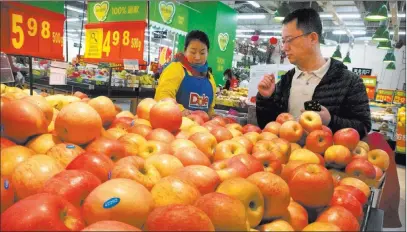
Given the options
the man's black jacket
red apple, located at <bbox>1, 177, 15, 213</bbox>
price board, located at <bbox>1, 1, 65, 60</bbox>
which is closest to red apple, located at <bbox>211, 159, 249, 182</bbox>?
red apple, located at <bbox>1, 177, 15, 213</bbox>

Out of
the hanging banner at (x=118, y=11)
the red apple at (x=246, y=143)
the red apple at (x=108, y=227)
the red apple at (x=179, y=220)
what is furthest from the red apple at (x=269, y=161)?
the hanging banner at (x=118, y=11)

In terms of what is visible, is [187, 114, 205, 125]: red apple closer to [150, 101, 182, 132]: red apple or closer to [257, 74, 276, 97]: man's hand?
[150, 101, 182, 132]: red apple

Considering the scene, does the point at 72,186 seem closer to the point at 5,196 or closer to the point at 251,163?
the point at 5,196

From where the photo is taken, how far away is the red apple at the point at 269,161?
4.55 feet

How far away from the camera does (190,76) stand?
333cm

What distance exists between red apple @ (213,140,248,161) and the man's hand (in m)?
0.96

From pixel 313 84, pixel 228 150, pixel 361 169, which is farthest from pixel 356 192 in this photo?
pixel 313 84

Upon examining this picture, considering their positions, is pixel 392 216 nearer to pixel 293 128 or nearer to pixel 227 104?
pixel 293 128

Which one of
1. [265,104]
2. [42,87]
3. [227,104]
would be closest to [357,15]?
[227,104]

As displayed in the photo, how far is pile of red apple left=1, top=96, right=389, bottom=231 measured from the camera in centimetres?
78

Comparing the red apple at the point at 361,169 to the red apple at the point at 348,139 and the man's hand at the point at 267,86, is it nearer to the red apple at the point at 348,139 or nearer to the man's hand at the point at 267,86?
the red apple at the point at 348,139

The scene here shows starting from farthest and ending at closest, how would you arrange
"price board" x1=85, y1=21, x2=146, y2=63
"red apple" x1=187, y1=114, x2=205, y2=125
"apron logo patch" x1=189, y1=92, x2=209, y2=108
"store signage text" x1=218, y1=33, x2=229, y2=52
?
"store signage text" x1=218, y1=33, x2=229, y2=52 < "price board" x1=85, y1=21, x2=146, y2=63 < "apron logo patch" x1=189, y1=92, x2=209, y2=108 < "red apple" x1=187, y1=114, x2=205, y2=125

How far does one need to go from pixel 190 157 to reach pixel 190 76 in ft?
6.94

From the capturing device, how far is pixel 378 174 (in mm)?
1731
